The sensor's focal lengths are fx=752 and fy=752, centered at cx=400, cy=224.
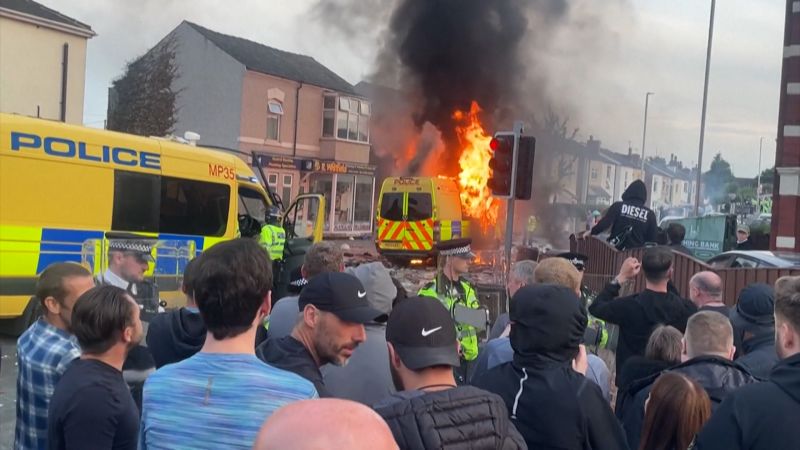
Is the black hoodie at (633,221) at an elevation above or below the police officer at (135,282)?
above

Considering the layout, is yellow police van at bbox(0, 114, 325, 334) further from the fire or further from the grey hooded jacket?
the fire

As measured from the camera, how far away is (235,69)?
30.8m

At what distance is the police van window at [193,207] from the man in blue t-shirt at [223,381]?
8686 mm

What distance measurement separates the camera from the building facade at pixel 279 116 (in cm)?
3106

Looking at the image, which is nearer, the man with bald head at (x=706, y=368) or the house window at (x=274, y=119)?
the man with bald head at (x=706, y=368)

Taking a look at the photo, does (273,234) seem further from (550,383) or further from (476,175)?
(476,175)

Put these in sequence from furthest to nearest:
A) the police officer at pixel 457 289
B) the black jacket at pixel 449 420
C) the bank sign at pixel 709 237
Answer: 1. the bank sign at pixel 709 237
2. the police officer at pixel 457 289
3. the black jacket at pixel 449 420

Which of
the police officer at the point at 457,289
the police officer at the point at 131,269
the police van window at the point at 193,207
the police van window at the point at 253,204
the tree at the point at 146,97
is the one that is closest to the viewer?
the police officer at the point at 457,289

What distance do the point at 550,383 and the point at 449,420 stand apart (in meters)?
0.83

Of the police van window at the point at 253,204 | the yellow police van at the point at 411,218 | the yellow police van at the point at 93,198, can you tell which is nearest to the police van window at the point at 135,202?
the yellow police van at the point at 93,198

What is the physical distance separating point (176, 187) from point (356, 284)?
8308 mm

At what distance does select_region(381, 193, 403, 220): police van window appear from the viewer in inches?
841

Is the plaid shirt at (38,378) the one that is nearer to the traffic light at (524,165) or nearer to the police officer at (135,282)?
the police officer at (135,282)

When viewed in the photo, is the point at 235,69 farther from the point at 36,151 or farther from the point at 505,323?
the point at 505,323
